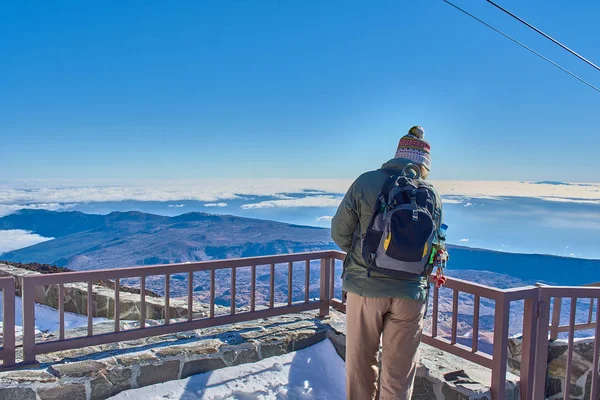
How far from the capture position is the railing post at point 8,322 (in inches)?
122

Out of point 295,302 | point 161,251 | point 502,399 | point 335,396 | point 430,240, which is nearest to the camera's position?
point 430,240

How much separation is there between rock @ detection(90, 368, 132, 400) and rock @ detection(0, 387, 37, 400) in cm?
39

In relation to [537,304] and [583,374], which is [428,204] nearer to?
[537,304]

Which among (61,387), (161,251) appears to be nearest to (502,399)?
(61,387)

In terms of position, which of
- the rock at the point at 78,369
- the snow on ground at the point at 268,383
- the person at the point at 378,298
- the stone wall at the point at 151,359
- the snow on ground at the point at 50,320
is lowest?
the snow on ground at the point at 50,320

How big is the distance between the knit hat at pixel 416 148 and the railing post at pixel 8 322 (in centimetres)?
304

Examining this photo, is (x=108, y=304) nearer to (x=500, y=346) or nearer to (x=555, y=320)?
(x=500, y=346)

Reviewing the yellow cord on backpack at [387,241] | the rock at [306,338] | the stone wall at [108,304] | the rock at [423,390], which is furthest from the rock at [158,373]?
the stone wall at [108,304]

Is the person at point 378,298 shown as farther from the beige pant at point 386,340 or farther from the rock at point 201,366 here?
the rock at point 201,366

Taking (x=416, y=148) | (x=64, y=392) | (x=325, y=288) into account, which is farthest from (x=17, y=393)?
(x=416, y=148)

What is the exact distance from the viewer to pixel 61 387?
2980 mm

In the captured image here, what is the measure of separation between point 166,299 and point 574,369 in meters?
4.68

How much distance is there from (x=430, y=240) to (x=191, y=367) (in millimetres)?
2394

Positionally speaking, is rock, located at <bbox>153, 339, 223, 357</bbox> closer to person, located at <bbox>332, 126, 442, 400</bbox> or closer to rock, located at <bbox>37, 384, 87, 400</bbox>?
rock, located at <bbox>37, 384, 87, 400</bbox>
